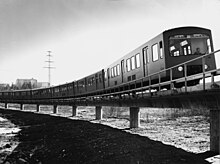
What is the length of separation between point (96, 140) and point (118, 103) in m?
5.02

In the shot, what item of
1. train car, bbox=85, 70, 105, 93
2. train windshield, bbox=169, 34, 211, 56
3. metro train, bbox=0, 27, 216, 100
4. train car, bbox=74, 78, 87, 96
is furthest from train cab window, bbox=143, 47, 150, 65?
train car, bbox=74, 78, 87, 96

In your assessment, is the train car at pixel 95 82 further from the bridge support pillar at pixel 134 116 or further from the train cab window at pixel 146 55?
the train cab window at pixel 146 55

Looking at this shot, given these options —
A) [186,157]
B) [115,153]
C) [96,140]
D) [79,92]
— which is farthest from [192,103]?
[79,92]

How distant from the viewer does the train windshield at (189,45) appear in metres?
13.0

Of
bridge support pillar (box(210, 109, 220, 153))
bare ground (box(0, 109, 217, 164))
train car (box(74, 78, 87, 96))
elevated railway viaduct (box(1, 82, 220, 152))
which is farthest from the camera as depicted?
train car (box(74, 78, 87, 96))

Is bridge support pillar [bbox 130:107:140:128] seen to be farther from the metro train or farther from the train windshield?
the train windshield

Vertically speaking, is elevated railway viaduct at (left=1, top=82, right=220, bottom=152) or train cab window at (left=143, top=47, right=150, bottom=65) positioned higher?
train cab window at (left=143, top=47, right=150, bottom=65)

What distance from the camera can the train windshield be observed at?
13031 millimetres

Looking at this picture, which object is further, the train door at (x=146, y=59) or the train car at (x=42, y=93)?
the train car at (x=42, y=93)

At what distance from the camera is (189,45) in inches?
517

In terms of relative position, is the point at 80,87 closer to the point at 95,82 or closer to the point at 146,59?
the point at 95,82

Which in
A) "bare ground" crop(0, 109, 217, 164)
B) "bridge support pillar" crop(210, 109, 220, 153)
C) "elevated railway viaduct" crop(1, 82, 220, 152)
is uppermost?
"elevated railway viaduct" crop(1, 82, 220, 152)

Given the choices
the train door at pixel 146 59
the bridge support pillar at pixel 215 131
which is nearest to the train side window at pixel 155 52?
the train door at pixel 146 59

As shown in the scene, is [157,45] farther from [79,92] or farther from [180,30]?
[79,92]
